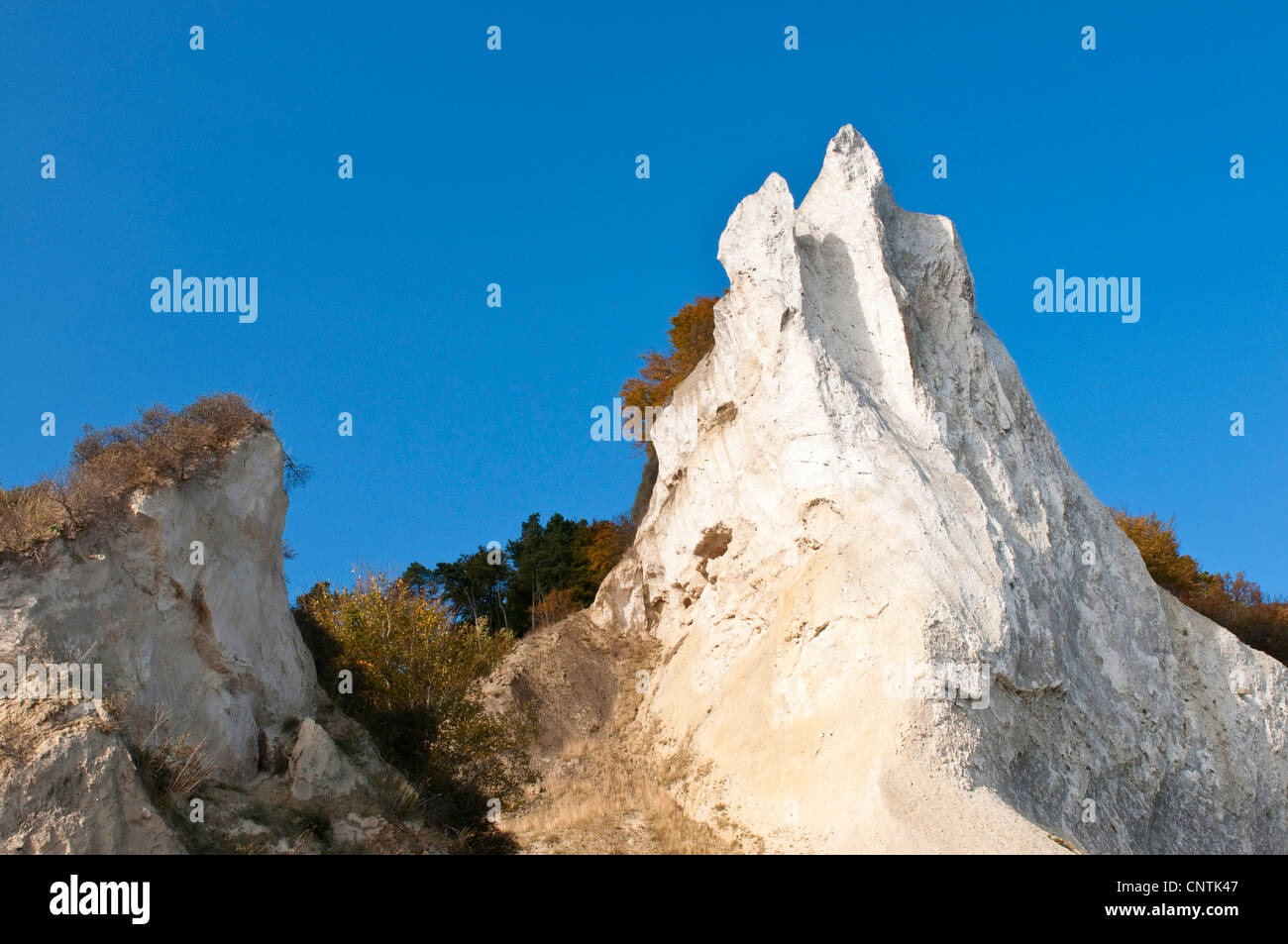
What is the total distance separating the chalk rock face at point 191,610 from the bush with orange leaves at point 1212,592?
105ft

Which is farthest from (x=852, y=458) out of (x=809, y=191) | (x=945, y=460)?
(x=809, y=191)

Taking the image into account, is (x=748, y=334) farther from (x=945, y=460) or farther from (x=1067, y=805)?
(x=1067, y=805)

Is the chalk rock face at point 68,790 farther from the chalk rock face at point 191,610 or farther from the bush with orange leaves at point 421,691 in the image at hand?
the bush with orange leaves at point 421,691

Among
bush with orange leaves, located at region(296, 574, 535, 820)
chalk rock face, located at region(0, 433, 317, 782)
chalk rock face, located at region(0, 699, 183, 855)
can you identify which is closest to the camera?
chalk rock face, located at region(0, 699, 183, 855)

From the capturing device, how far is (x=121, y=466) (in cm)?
2225

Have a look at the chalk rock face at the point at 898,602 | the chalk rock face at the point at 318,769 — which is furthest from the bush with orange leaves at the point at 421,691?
the chalk rock face at the point at 898,602

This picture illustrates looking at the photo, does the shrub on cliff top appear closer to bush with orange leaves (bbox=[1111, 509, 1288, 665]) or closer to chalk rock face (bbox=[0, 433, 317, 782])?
chalk rock face (bbox=[0, 433, 317, 782])

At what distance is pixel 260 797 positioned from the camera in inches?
821

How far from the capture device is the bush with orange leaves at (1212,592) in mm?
40694

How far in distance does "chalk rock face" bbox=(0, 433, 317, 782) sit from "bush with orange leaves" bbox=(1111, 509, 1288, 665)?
3186cm

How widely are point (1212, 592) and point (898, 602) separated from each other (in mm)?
27914

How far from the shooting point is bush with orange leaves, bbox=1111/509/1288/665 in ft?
134
